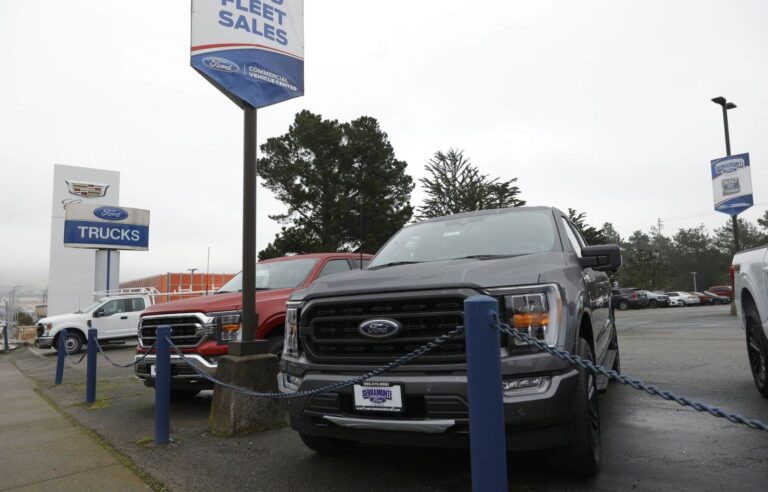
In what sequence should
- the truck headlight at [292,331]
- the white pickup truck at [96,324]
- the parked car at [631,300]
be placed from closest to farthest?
the truck headlight at [292,331] < the white pickup truck at [96,324] < the parked car at [631,300]

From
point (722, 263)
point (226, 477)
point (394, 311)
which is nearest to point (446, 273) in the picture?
point (394, 311)

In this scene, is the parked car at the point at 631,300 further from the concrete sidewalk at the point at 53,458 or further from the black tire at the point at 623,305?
the concrete sidewalk at the point at 53,458

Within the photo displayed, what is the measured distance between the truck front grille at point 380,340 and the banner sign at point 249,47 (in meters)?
2.96

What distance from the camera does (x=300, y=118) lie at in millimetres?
40000

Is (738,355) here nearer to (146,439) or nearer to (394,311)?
(394,311)

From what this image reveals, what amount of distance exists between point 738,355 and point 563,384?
23.7 feet

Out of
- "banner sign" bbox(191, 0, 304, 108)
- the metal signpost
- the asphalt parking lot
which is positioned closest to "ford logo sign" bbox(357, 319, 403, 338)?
the asphalt parking lot

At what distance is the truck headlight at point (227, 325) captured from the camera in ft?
18.4

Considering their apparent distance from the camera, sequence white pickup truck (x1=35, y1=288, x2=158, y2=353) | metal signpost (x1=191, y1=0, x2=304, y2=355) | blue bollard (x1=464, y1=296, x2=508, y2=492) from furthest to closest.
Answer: white pickup truck (x1=35, y1=288, x2=158, y2=353) → metal signpost (x1=191, y1=0, x2=304, y2=355) → blue bollard (x1=464, y1=296, x2=508, y2=492)

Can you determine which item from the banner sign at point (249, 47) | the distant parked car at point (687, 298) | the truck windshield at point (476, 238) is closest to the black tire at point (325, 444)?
the truck windshield at point (476, 238)

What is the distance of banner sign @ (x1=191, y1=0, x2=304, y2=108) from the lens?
521 centimetres

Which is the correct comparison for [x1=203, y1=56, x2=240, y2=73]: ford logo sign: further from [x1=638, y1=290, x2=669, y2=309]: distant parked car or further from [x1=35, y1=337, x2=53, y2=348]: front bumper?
[x1=638, y1=290, x2=669, y2=309]: distant parked car

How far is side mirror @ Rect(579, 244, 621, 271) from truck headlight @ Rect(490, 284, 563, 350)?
980 millimetres

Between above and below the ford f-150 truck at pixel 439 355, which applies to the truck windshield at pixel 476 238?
above
